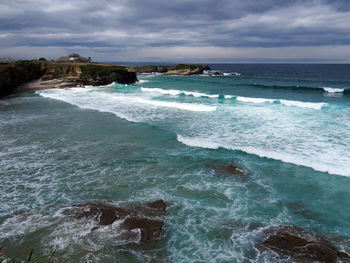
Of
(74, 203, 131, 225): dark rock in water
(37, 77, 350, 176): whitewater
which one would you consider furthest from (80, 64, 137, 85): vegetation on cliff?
(74, 203, 131, 225): dark rock in water

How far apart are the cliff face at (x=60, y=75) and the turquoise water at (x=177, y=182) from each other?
86.6 ft

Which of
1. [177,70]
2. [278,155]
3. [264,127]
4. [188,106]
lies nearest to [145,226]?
[278,155]

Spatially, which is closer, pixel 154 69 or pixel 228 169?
pixel 228 169

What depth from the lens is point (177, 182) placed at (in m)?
9.73

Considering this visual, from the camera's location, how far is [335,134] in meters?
15.5

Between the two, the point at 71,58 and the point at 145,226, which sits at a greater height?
the point at 71,58

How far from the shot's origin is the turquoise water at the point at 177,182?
21.2ft

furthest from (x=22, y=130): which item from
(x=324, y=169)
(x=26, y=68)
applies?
(x=26, y=68)

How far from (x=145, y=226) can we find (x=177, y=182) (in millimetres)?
2951

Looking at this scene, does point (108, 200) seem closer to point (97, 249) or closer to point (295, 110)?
point (97, 249)

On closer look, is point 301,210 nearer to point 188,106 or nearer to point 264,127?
point 264,127

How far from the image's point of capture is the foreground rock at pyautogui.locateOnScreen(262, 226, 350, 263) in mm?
5941

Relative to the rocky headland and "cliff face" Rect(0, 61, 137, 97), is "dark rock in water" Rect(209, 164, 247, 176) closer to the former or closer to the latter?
"cliff face" Rect(0, 61, 137, 97)

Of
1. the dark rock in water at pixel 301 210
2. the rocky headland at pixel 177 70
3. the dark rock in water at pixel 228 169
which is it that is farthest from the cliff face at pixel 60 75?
the dark rock in water at pixel 301 210
